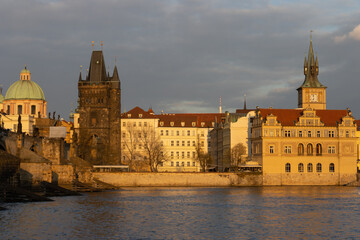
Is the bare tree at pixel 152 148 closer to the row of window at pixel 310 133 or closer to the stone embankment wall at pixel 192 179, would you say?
the stone embankment wall at pixel 192 179

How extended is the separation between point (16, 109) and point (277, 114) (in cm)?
7727

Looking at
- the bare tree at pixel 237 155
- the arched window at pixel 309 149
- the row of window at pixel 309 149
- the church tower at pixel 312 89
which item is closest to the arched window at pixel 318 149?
the row of window at pixel 309 149

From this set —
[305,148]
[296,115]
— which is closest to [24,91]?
[296,115]

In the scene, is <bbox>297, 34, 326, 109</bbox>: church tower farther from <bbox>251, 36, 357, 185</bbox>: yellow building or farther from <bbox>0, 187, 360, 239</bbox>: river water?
<bbox>0, 187, 360, 239</bbox>: river water

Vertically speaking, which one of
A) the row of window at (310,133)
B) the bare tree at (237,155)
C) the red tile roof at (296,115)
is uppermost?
the red tile roof at (296,115)

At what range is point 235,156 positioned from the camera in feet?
423

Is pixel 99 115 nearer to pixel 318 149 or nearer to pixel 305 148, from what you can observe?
pixel 305 148

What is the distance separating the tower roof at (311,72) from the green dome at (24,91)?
6458cm

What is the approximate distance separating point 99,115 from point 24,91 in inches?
1419

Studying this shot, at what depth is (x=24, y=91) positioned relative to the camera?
17875cm

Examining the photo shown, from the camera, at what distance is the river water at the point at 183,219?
1842 inches

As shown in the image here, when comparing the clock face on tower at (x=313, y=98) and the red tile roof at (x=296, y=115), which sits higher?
the clock face on tower at (x=313, y=98)

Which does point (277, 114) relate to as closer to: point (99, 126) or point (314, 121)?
point (314, 121)

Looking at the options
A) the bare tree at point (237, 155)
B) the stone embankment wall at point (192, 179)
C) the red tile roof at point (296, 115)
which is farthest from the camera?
the bare tree at point (237, 155)
